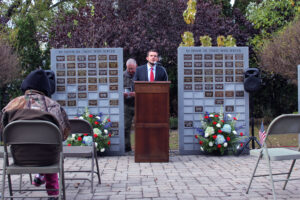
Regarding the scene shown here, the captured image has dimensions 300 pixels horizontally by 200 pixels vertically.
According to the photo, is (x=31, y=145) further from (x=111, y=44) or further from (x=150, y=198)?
(x=111, y=44)

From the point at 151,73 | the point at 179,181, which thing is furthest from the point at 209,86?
the point at 179,181

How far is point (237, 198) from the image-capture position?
4.55 meters

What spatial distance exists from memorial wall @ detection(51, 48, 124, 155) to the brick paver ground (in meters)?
1.15

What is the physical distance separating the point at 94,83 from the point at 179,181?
3.82 metres

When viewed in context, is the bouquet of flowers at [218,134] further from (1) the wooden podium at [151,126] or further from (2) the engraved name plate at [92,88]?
(2) the engraved name plate at [92,88]

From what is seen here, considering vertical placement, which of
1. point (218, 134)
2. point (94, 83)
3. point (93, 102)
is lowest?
point (218, 134)

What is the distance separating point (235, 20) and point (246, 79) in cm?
1579

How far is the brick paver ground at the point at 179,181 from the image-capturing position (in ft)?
15.6

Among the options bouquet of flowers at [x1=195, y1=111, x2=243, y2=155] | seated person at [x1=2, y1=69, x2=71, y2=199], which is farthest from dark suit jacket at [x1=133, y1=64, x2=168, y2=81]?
seated person at [x1=2, y1=69, x2=71, y2=199]

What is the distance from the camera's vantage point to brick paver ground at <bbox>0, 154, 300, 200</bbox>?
476 centimetres

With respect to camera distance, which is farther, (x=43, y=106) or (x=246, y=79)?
(x=246, y=79)

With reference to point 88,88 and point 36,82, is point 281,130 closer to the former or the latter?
point 36,82

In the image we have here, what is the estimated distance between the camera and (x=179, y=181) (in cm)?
562

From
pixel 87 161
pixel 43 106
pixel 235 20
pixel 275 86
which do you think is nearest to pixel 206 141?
pixel 87 161
